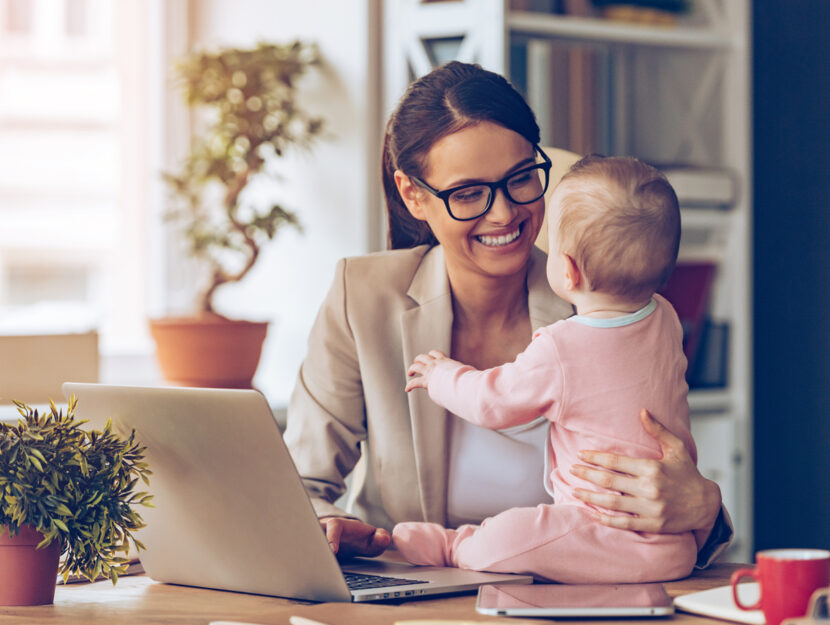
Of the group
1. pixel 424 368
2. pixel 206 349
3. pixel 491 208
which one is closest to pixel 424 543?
pixel 424 368

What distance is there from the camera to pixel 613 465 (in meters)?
1.22

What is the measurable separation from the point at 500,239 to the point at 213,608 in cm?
63

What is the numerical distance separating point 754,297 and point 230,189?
60.4 inches

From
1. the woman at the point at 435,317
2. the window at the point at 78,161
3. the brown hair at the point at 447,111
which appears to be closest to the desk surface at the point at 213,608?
the woman at the point at 435,317

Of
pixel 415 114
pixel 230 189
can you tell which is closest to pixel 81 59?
pixel 230 189

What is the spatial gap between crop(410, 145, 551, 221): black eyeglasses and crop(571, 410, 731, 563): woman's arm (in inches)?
15.8

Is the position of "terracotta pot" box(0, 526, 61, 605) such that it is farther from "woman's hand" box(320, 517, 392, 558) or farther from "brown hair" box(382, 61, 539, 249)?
"brown hair" box(382, 61, 539, 249)

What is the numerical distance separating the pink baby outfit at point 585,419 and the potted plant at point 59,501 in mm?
387

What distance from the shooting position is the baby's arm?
123 cm

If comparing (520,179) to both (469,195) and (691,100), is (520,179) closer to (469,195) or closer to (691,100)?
(469,195)

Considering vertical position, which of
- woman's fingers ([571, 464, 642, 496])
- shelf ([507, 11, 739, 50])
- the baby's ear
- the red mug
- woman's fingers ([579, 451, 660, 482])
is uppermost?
shelf ([507, 11, 739, 50])

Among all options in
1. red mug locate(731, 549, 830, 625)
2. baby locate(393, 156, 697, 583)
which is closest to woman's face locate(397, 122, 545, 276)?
baby locate(393, 156, 697, 583)

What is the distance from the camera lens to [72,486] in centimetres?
116

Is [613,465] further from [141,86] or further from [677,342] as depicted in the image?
[141,86]
